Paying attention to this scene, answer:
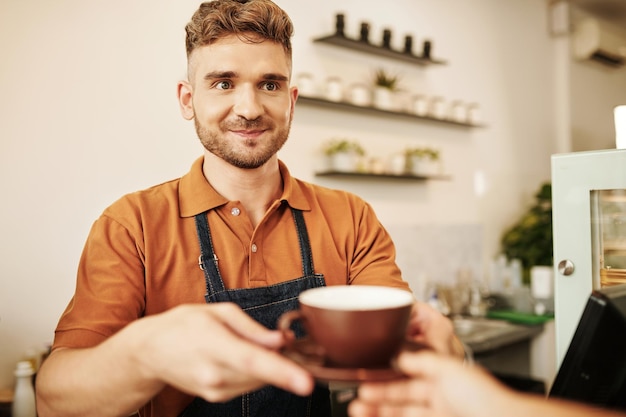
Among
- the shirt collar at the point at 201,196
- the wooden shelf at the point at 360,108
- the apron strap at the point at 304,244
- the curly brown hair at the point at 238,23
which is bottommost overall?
the apron strap at the point at 304,244

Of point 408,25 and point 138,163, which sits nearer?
point 138,163

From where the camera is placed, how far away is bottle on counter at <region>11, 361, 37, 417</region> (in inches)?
78.5

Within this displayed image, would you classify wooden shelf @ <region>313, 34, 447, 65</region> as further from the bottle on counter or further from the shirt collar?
the bottle on counter

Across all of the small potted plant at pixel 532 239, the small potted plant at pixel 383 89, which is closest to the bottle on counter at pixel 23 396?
the small potted plant at pixel 383 89

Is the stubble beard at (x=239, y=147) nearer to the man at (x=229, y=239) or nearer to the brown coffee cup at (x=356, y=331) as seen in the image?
the man at (x=229, y=239)

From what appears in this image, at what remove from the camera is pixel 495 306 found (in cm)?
416

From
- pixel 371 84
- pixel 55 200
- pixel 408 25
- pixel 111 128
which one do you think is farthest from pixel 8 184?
pixel 408 25

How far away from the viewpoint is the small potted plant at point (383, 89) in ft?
11.5

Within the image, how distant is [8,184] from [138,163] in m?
0.55

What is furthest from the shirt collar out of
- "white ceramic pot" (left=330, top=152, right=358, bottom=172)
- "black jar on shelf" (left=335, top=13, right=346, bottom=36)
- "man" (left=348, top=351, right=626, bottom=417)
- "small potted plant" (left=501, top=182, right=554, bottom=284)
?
"small potted plant" (left=501, top=182, right=554, bottom=284)

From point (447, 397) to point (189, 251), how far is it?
90 cm

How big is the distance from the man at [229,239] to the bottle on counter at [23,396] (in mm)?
864

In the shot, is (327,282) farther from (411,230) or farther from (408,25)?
(408,25)

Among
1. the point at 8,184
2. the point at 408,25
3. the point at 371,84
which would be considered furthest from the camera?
the point at 408,25
